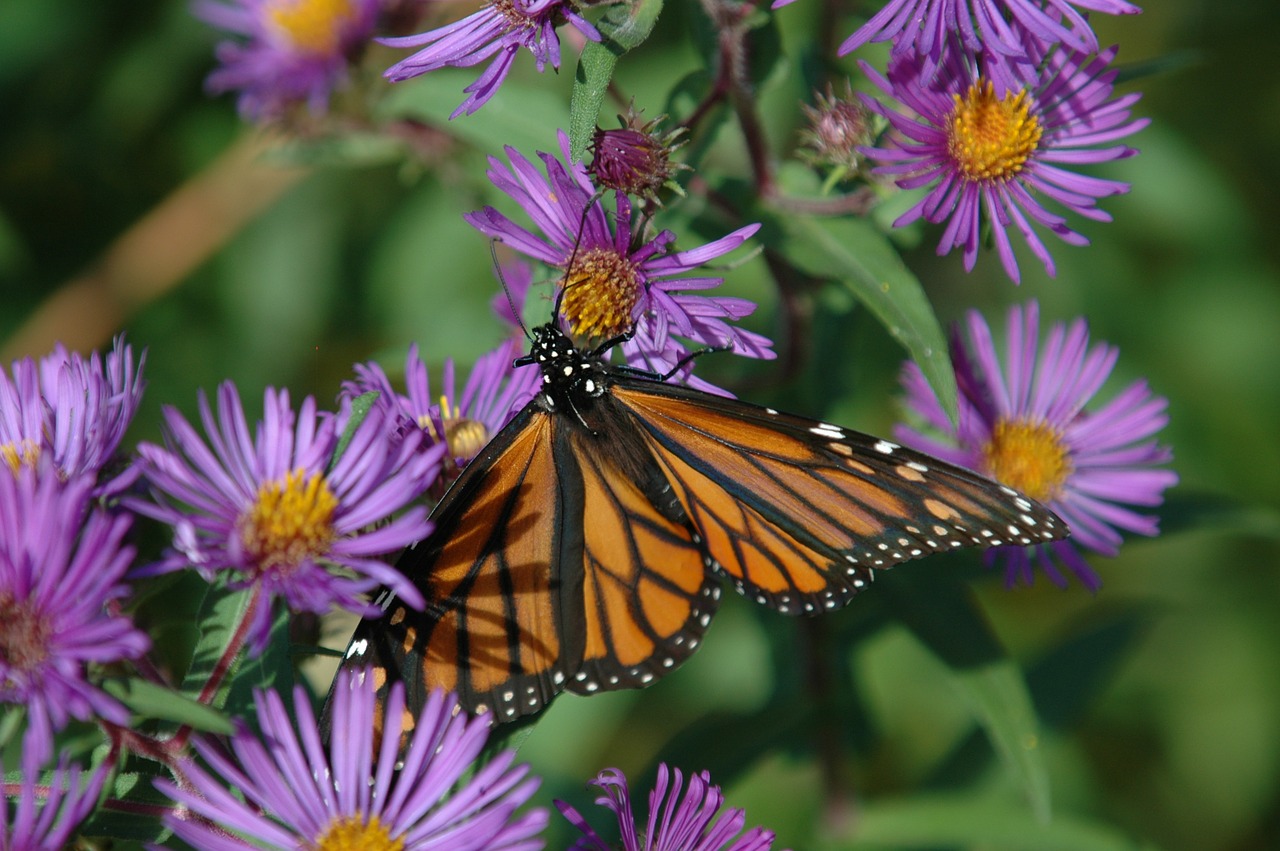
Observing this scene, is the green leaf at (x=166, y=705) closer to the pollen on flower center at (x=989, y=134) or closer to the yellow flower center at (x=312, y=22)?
the pollen on flower center at (x=989, y=134)

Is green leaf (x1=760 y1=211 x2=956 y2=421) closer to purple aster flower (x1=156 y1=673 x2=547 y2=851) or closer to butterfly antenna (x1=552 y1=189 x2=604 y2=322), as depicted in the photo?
butterfly antenna (x1=552 y1=189 x2=604 y2=322)

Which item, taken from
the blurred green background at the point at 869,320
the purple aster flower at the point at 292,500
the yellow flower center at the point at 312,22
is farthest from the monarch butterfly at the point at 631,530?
the yellow flower center at the point at 312,22

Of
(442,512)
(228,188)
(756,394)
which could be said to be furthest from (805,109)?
(228,188)

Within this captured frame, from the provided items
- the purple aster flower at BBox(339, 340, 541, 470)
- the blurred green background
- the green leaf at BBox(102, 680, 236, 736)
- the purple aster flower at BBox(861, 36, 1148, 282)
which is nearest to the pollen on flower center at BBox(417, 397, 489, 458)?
the purple aster flower at BBox(339, 340, 541, 470)

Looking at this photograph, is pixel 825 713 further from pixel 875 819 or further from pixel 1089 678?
pixel 1089 678

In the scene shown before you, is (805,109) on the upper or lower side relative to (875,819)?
upper

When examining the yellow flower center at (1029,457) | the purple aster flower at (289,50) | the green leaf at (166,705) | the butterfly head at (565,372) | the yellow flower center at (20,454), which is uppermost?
the purple aster flower at (289,50)
